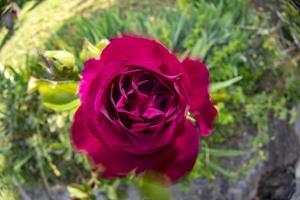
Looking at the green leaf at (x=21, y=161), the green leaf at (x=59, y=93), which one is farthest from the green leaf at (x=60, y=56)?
the green leaf at (x=21, y=161)

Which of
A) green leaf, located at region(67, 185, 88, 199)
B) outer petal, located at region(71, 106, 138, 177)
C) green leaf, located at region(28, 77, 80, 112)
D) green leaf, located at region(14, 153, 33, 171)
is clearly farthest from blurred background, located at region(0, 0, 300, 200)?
outer petal, located at region(71, 106, 138, 177)

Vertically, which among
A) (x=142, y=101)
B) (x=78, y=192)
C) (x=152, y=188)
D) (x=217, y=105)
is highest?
(x=142, y=101)

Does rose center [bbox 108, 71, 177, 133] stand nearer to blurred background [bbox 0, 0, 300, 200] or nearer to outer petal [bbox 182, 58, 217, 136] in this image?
outer petal [bbox 182, 58, 217, 136]

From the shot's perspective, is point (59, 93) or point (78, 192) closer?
point (59, 93)

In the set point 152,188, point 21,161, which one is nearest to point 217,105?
point 21,161

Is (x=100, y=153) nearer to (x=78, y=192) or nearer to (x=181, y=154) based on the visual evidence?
(x=181, y=154)

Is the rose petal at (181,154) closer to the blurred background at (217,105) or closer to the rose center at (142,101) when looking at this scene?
the rose center at (142,101)
